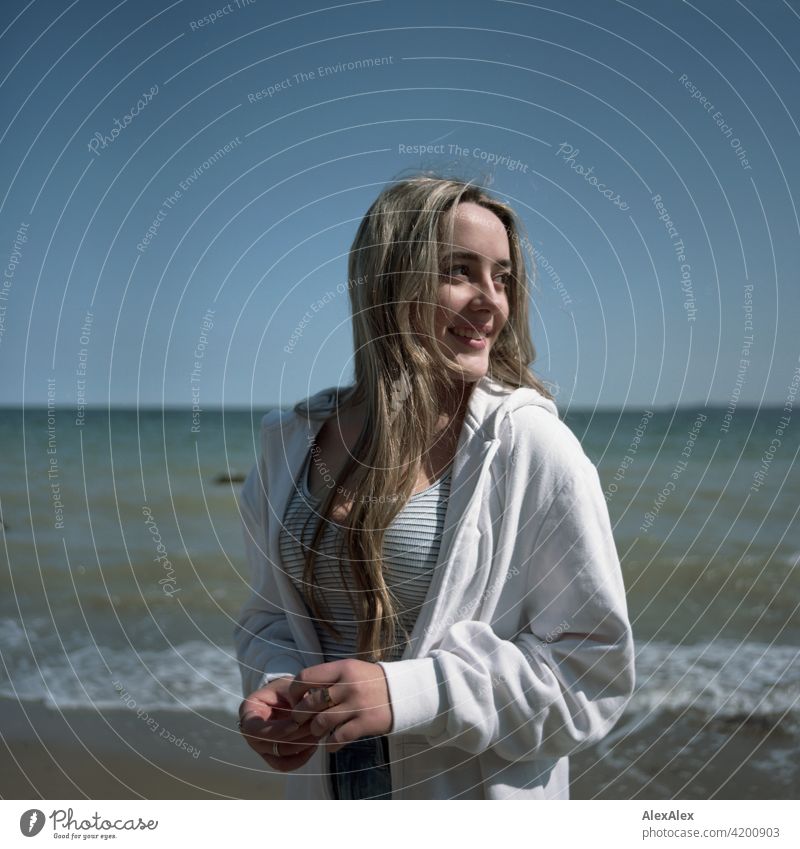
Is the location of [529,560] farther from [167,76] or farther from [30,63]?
[167,76]

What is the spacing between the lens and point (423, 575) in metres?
1.22

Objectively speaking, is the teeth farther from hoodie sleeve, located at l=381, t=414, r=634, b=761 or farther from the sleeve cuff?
the sleeve cuff

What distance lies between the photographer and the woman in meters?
1.12

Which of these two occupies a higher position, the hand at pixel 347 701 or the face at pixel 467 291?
the face at pixel 467 291

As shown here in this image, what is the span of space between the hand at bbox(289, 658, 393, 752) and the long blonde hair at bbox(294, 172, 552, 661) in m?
0.14

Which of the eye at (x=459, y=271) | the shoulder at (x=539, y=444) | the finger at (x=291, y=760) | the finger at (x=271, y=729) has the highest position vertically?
the eye at (x=459, y=271)

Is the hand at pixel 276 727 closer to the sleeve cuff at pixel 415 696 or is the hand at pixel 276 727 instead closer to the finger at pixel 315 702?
the finger at pixel 315 702

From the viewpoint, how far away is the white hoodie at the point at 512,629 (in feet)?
3.68

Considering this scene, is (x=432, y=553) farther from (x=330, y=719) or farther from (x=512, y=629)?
(x=330, y=719)

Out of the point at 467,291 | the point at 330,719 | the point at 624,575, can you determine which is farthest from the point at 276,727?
the point at 624,575

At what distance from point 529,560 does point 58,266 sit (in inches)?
74.0

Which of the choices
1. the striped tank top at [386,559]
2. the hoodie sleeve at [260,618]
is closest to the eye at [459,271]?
the striped tank top at [386,559]
